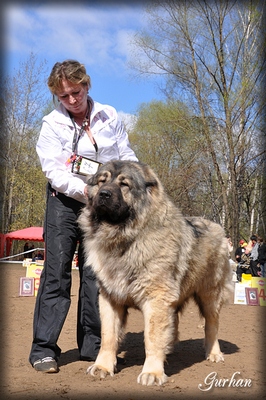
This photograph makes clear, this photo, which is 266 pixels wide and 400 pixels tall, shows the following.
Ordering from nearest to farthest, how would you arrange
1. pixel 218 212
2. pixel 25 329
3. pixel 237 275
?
pixel 25 329, pixel 237 275, pixel 218 212

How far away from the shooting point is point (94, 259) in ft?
11.0

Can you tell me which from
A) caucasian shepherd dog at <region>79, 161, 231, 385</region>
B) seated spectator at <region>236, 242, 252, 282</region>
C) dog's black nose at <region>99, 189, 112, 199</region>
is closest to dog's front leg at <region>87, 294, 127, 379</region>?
caucasian shepherd dog at <region>79, 161, 231, 385</region>

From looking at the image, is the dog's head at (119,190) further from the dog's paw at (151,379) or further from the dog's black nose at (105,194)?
the dog's paw at (151,379)

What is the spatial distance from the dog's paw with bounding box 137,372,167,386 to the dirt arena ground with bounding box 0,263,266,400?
1.8 inches

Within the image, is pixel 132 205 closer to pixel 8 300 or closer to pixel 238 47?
pixel 8 300

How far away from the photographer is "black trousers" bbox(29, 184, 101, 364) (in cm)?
341

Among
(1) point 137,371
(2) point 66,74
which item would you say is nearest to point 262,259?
(1) point 137,371

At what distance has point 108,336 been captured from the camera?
327cm

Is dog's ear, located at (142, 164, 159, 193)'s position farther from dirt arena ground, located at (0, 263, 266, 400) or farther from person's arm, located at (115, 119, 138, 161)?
dirt arena ground, located at (0, 263, 266, 400)

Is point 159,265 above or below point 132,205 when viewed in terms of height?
below

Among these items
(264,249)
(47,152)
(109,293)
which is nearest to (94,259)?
(109,293)

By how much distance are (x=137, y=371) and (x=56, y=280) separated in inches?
37.3

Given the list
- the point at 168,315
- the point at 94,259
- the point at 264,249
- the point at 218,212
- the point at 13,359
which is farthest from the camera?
the point at 218,212

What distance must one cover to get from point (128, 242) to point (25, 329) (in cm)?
249
